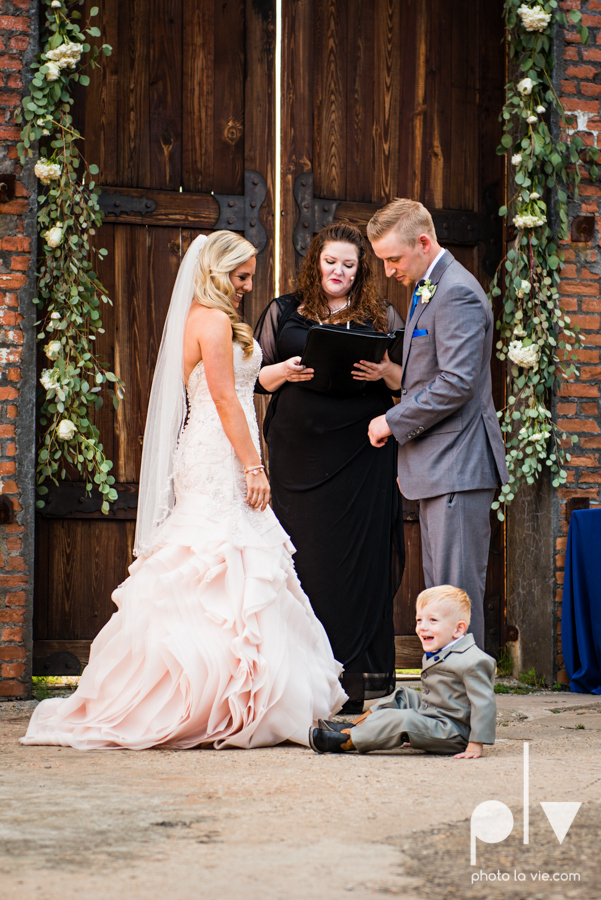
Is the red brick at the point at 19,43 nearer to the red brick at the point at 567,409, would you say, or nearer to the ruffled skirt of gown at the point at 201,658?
the ruffled skirt of gown at the point at 201,658

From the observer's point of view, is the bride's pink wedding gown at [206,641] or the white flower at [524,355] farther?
the white flower at [524,355]

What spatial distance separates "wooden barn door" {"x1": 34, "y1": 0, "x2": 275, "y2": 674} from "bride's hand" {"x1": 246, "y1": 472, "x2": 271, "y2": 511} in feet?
4.29

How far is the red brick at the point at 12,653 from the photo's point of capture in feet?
13.6

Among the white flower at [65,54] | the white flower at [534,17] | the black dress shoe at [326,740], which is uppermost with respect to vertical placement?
the white flower at [534,17]

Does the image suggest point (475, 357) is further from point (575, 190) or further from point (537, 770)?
point (575, 190)

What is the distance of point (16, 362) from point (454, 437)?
1942 millimetres

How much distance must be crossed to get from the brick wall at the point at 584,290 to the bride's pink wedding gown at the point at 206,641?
1764mm

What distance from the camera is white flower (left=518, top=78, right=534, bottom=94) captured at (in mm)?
4645

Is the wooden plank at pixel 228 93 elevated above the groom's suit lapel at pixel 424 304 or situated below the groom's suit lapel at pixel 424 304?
above

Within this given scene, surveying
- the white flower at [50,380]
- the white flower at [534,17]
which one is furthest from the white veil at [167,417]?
the white flower at [534,17]

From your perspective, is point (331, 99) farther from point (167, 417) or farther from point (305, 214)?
point (167, 417)

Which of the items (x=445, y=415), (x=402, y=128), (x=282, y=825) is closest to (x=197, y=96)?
(x=402, y=128)

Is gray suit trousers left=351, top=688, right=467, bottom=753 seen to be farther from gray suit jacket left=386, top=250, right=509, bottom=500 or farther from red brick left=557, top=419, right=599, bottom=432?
red brick left=557, top=419, right=599, bottom=432

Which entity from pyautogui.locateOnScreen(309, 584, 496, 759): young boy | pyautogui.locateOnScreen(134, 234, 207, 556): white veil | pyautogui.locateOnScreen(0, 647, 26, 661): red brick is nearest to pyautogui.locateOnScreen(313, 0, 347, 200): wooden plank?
pyautogui.locateOnScreen(134, 234, 207, 556): white veil
